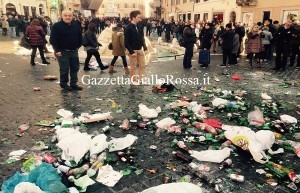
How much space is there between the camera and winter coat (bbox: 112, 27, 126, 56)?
358 inches

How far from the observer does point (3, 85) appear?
25.0 feet

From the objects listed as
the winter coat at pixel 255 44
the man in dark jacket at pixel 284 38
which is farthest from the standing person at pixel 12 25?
the man in dark jacket at pixel 284 38

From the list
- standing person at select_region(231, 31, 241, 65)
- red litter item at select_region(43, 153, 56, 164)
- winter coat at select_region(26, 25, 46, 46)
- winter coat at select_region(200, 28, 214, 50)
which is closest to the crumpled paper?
red litter item at select_region(43, 153, 56, 164)

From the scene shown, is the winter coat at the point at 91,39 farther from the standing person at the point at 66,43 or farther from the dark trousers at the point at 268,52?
the dark trousers at the point at 268,52

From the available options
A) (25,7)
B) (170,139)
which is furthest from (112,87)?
(25,7)

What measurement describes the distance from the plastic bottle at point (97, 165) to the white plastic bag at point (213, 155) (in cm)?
120

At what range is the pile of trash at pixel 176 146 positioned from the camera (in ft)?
10.3

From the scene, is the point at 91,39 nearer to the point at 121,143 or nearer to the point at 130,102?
the point at 130,102

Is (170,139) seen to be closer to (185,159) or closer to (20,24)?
(185,159)

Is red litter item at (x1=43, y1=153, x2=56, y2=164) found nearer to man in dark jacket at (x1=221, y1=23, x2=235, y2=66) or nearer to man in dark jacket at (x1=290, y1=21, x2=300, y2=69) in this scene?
man in dark jacket at (x1=221, y1=23, x2=235, y2=66)

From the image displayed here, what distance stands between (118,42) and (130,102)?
137 inches

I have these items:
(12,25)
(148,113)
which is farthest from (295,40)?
(12,25)

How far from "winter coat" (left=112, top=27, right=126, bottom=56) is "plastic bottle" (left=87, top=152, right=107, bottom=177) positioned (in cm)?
577

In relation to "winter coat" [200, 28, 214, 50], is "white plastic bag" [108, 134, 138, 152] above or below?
below
